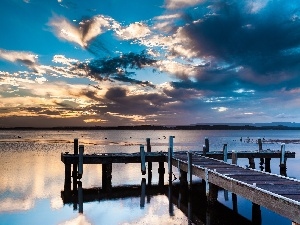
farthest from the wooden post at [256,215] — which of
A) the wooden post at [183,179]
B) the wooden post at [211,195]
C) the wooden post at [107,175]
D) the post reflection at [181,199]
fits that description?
the wooden post at [107,175]

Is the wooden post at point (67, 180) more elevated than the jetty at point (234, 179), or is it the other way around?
the jetty at point (234, 179)

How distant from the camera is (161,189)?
22.0m

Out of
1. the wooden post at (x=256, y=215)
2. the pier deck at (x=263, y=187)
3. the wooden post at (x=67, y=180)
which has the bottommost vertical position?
the wooden post at (x=256, y=215)

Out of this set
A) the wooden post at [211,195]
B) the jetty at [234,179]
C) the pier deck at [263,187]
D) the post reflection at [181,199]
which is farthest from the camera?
the wooden post at [211,195]

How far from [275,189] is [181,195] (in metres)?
9.53

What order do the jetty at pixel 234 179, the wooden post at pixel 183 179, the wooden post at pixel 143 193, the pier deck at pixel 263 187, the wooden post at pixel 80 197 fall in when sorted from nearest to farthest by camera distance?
the pier deck at pixel 263 187 < the jetty at pixel 234 179 < the wooden post at pixel 80 197 < the wooden post at pixel 143 193 < the wooden post at pixel 183 179

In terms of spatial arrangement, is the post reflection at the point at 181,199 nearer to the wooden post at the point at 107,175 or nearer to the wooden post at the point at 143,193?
the wooden post at the point at 143,193

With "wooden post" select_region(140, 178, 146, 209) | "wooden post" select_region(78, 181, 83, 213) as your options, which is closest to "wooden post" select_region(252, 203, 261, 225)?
"wooden post" select_region(140, 178, 146, 209)

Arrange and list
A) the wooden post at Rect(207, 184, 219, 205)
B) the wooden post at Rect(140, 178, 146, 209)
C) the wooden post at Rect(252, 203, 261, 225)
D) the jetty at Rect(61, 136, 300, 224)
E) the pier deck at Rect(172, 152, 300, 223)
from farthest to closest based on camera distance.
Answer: the wooden post at Rect(140, 178, 146, 209), the wooden post at Rect(207, 184, 219, 205), the wooden post at Rect(252, 203, 261, 225), the jetty at Rect(61, 136, 300, 224), the pier deck at Rect(172, 152, 300, 223)

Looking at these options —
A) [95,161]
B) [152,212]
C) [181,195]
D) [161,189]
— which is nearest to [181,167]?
[181,195]

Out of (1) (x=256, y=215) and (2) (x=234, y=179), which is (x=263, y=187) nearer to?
(2) (x=234, y=179)

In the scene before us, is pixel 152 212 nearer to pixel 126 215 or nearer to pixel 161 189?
pixel 126 215

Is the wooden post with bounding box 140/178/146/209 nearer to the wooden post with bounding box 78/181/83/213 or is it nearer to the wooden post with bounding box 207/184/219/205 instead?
the wooden post with bounding box 78/181/83/213

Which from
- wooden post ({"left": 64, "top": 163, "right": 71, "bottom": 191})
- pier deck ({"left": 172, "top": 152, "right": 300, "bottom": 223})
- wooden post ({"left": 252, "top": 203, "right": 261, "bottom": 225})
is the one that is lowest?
wooden post ({"left": 252, "top": 203, "right": 261, "bottom": 225})
